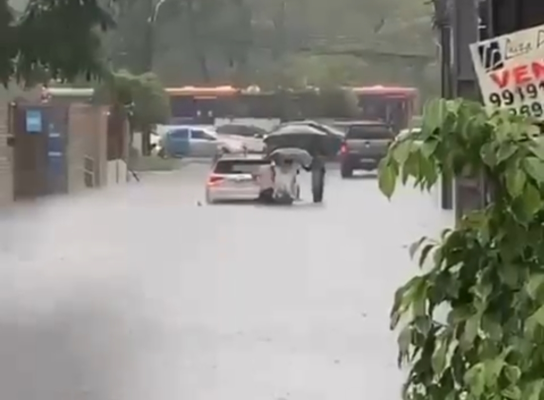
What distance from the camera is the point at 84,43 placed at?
2.70 m

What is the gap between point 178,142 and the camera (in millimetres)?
2732

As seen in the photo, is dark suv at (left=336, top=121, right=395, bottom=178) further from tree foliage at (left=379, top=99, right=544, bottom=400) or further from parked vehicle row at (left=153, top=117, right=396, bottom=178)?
tree foliage at (left=379, top=99, right=544, bottom=400)

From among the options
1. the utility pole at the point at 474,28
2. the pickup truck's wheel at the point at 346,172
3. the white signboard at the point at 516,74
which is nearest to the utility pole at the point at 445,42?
the utility pole at the point at 474,28

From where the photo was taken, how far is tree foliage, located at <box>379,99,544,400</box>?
1.25 meters

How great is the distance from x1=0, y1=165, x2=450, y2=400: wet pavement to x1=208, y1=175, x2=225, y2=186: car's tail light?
0.10 feet

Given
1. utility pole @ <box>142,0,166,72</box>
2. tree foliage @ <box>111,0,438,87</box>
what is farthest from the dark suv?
utility pole @ <box>142,0,166,72</box>

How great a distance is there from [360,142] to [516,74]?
51.4 inches

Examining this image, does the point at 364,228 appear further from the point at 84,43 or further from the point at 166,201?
the point at 84,43

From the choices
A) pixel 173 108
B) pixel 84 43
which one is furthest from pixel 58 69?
pixel 173 108

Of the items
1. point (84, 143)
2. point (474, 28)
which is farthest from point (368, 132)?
point (84, 143)

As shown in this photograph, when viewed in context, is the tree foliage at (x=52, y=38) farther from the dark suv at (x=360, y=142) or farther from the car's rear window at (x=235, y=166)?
the dark suv at (x=360, y=142)

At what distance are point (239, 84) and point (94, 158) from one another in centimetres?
47

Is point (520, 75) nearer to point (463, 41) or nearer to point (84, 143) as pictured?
point (463, 41)

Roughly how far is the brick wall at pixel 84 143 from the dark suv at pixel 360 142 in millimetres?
615
